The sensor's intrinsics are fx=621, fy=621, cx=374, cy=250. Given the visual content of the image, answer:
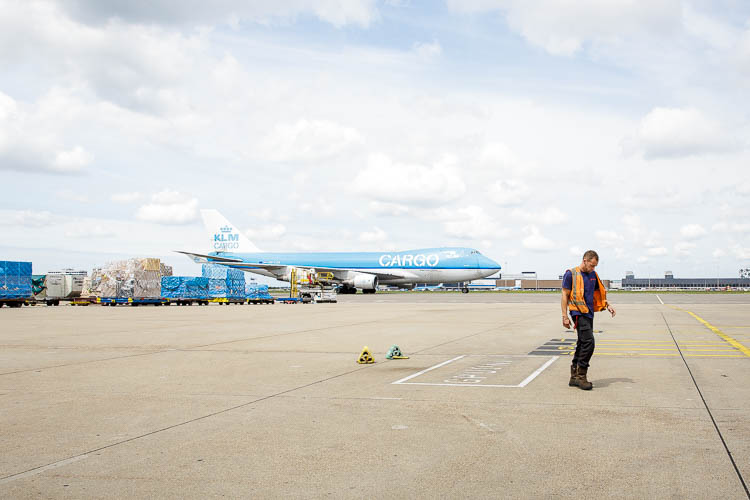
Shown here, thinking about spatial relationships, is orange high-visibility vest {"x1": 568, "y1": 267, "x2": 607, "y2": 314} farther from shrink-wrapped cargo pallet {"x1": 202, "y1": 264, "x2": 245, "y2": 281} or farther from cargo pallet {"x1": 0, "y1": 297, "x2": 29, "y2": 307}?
shrink-wrapped cargo pallet {"x1": 202, "y1": 264, "x2": 245, "y2": 281}

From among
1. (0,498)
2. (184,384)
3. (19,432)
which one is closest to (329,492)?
(0,498)

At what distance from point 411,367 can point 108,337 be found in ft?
31.4

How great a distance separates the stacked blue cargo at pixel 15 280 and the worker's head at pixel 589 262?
35.6 m

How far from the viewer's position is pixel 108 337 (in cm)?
1634

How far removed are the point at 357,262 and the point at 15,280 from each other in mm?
39100

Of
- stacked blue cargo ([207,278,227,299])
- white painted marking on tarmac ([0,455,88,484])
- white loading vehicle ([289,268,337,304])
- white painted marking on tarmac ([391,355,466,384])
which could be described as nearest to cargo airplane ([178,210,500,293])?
white loading vehicle ([289,268,337,304])

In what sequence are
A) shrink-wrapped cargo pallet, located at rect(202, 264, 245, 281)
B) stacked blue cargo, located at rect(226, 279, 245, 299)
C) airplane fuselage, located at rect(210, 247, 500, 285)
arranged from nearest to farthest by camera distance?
1. stacked blue cargo, located at rect(226, 279, 245, 299)
2. shrink-wrapped cargo pallet, located at rect(202, 264, 245, 281)
3. airplane fuselage, located at rect(210, 247, 500, 285)

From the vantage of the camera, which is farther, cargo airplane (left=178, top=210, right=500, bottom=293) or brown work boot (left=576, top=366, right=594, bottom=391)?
cargo airplane (left=178, top=210, right=500, bottom=293)

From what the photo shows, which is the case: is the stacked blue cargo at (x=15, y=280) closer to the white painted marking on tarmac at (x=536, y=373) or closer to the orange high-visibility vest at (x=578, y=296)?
the white painted marking on tarmac at (x=536, y=373)

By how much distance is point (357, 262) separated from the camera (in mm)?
70188

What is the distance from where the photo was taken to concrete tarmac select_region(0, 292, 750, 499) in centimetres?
449

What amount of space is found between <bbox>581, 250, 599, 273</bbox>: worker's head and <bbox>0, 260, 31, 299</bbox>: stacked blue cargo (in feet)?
117

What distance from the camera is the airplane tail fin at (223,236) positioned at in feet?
261

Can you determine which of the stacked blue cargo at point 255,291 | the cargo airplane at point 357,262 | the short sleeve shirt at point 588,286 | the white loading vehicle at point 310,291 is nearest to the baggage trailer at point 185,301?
the stacked blue cargo at point 255,291
